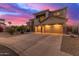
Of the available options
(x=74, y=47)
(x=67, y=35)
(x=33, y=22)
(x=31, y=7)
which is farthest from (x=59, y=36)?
(x=31, y=7)

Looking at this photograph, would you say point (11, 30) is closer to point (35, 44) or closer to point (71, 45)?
point (35, 44)

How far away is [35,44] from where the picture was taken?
6.88 ft

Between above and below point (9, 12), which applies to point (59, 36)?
below

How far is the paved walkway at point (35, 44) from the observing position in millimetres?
2041

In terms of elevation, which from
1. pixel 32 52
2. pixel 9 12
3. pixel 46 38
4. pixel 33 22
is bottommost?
pixel 32 52

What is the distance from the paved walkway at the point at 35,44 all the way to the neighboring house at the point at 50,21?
9 centimetres

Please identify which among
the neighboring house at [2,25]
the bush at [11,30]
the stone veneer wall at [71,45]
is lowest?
the stone veneer wall at [71,45]

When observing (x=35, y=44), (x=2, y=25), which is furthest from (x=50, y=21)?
(x=2, y=25)

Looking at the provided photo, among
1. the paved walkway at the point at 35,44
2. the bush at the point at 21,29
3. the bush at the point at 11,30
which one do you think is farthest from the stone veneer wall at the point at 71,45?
the bush at the point at 11,30

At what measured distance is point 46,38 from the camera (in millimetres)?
2131

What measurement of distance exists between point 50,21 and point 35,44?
14.5 inches

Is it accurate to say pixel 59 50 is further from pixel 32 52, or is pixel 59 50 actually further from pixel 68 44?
pixel 32 52

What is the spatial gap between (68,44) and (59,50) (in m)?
0.14

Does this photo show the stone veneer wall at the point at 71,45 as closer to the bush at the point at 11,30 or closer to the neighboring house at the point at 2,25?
the bush at the point at 11,30
